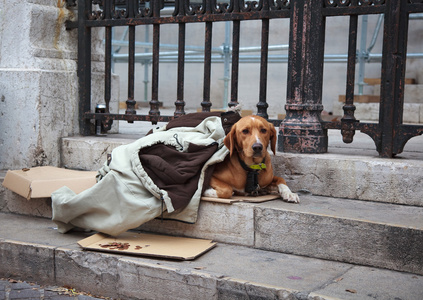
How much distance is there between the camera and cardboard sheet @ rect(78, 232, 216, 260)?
11.6 feet

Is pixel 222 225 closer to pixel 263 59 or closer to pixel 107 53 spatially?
pixel 263 59

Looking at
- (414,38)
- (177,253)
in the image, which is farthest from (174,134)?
(414,38)

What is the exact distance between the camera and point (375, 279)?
123 inches

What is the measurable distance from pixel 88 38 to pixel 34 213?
175 cm

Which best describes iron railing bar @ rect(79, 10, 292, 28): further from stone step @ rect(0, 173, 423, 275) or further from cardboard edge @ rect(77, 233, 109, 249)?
cardboard edge @ rect(77, 233, 109, 249)

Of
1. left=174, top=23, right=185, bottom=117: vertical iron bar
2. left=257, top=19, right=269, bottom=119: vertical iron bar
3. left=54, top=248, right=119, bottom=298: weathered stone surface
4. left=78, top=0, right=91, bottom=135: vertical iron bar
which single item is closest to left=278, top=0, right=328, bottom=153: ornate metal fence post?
left=257, top=19, right=269, bottom=119: vertical iron bar

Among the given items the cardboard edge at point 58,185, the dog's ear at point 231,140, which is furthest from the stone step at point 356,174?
the cardboard edge at point 58,185

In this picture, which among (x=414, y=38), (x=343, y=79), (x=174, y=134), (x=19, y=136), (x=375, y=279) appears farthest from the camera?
(x=343, y=79)

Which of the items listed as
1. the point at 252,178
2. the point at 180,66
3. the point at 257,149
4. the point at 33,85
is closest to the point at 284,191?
the point at 252,178

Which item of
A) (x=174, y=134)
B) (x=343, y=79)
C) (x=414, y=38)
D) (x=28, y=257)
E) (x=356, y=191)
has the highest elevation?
(x=414, y=38)

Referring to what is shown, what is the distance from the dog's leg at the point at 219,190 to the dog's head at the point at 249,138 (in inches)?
9.2

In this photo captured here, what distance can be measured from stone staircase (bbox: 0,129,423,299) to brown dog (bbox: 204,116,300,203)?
15 centimetres

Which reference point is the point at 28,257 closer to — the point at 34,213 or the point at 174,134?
the point at 34,213

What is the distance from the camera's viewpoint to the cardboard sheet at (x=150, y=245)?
3.55m
